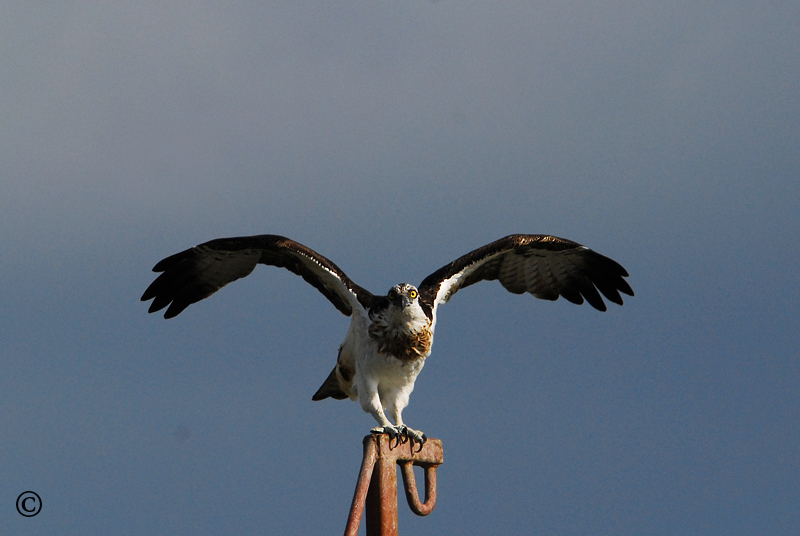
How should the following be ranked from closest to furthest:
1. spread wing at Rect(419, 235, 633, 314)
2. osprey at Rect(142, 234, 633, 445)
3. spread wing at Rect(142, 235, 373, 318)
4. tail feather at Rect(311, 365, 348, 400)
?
1. osprey at Rect(142, 234, 633, 445)
2. spread wing at Rect(142, 235, 373, 318)
3. tail feather at Rect(311, 365, 348, 400)
4. spread wing at Rect(419, 235, 633, 314)

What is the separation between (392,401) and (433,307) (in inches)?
41.9

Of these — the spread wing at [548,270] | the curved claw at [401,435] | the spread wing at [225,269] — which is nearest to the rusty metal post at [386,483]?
the curved claw at [401,435]

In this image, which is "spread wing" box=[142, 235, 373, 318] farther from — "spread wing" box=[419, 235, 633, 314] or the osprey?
"spread wing" box=[419, 235, 633, 314]

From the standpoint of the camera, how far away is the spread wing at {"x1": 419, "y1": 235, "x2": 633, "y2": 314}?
37.3 feet

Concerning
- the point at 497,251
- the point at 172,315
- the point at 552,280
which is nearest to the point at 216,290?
the point at 172,315

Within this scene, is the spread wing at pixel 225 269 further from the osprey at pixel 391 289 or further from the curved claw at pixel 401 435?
the curved claw at pixel 401 435

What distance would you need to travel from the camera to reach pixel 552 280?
12227mm

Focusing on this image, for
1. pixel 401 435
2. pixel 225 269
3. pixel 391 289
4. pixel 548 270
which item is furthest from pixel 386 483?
pixel 548 270

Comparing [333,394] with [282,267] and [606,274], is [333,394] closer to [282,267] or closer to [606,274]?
[282,267]

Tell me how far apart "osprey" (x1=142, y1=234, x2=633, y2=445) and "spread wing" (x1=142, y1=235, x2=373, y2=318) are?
0.01 meters

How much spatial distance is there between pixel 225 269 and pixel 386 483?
3895 mm

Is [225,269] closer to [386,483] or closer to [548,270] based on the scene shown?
[548,270]

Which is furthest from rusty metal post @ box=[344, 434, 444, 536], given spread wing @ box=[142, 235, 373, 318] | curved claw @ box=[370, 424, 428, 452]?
spread wing @ box=[142, 235, 373, 318]

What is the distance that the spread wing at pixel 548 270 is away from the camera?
11.4 meters
